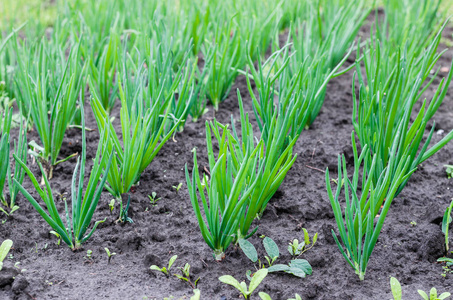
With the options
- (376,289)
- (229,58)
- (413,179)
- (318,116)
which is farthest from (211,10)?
(376,289)

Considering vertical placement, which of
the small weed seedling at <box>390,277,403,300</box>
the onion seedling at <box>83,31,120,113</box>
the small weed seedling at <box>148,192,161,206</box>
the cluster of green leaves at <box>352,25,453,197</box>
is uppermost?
the cluster of green leaves at <box>352,25,453,197</box>

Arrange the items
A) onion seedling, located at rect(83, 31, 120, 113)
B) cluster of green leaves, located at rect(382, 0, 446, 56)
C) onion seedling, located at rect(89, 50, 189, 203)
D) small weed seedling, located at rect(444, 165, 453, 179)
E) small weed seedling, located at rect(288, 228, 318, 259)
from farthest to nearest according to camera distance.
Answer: cluster of green leaves, located at rect(382, 0, 446, 56) < onion seedling, located at rect(83, 31, 120, 113) < small weed seedling, located at rect(444, 165, 453, 179) < onion seedling, located at rect(89, 50, 189, 203) < small weed seedling, located at rect(288, 228, 318, 259)

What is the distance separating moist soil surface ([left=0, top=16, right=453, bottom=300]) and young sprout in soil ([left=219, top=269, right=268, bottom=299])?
0.08 m

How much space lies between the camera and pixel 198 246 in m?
1.71

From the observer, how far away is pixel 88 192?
1567mm

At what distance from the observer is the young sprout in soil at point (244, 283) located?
56.2 inches

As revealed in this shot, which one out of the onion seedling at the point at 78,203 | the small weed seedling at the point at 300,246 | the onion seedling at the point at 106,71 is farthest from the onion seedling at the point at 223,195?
the onion seedling at the point at 106,71

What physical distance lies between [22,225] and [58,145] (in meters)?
0.43

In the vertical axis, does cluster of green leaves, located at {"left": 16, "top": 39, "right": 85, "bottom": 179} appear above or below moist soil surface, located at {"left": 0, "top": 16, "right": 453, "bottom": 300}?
above

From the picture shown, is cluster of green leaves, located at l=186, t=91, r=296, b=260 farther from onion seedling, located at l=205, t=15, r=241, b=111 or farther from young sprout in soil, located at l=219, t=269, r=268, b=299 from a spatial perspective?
onion seedling, located at l=205, t=15, r=241, b=111

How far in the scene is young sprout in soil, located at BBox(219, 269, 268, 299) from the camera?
1.43 meters

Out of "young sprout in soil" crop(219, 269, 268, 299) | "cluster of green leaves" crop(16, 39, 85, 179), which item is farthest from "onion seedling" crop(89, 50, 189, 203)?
"young sprout in soil" crop(219, 269, 268, 299)

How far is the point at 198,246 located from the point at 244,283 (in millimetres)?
307

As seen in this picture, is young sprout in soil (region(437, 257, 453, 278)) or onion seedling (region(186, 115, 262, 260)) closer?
onion seedling (region(186, 115, 262, 260))
